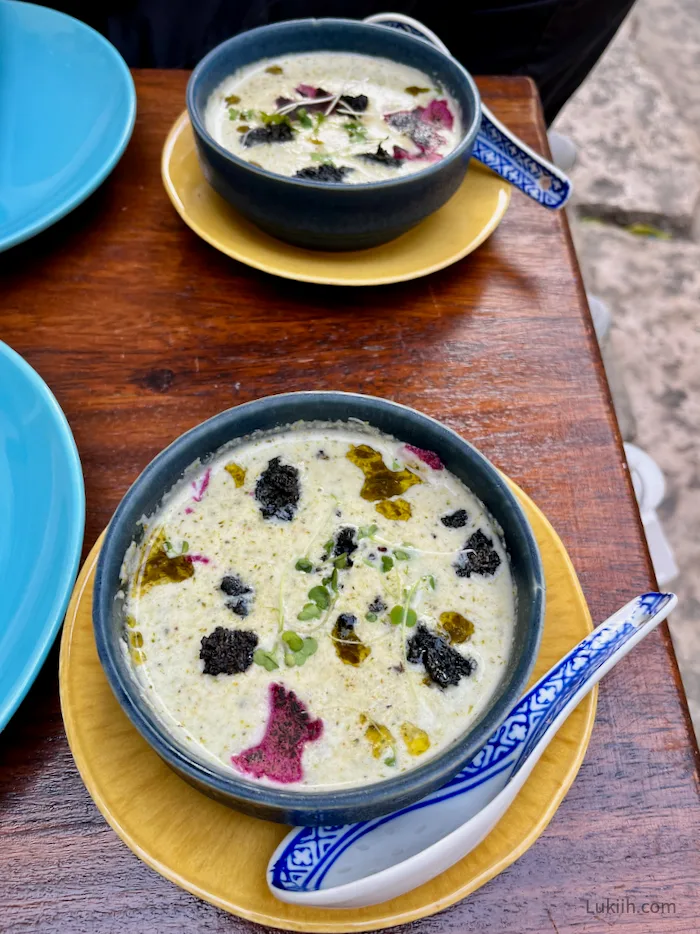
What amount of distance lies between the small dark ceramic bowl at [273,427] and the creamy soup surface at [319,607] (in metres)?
0.02

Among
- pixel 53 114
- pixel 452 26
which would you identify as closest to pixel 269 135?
pixel 53 114

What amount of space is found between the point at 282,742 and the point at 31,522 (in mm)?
392

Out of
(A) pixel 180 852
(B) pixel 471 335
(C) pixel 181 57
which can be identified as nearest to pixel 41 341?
(B) pixel 471 335

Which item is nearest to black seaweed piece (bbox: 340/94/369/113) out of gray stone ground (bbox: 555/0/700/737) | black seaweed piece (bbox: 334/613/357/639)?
black seaweed piece (bbox: 334/613/357/639)

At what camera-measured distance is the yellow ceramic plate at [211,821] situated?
0.63 meters

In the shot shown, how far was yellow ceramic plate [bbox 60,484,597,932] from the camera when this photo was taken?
0.63 metres

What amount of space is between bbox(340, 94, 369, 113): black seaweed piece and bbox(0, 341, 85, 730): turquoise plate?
740mm

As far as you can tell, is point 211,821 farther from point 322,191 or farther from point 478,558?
point 322,191

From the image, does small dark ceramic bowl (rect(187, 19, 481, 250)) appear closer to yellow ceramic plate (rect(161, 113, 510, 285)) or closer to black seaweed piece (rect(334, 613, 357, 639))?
yellow ceramic plate (rect(161, 113, 510, 285))

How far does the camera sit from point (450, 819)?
0.68 m

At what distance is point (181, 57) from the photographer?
1.87 metres

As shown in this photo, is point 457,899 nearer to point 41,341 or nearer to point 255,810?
point 255,810

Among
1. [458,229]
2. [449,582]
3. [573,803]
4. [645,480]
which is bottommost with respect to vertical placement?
[645,480]

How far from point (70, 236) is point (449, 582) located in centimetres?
85
